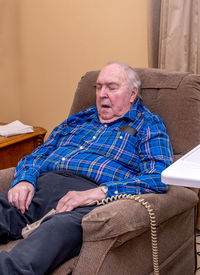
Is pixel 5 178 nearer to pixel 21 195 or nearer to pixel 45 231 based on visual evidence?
pixel 21 195

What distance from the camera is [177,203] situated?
1.40 meters

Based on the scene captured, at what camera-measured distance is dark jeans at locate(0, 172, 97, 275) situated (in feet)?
3.71

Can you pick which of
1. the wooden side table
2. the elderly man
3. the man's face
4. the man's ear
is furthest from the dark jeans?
the wooden side table

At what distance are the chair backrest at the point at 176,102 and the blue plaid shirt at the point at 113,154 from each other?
64 millimetres

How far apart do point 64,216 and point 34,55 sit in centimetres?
206

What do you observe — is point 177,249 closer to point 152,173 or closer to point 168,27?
point 152,173

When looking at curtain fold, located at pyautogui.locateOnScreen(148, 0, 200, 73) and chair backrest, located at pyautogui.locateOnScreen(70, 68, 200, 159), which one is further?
curtain fold, located at pyautogui.locateOnScreen(148, 0, 200, 73)

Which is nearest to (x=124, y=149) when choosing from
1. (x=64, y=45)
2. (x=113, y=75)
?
(x=113, y=75)

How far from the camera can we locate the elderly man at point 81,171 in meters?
1.21

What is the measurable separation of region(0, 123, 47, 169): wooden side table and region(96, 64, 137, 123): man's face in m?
0.77

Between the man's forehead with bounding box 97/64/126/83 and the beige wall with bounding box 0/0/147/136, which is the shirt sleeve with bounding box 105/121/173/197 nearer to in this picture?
the man's forehead with bounding box 97/64/126/83

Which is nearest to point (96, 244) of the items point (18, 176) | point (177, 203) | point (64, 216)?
point (64, 216)

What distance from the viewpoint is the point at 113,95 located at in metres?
1.86

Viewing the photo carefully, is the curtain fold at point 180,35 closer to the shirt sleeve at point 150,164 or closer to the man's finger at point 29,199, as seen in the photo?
the shirt sleeve at point 150,164
